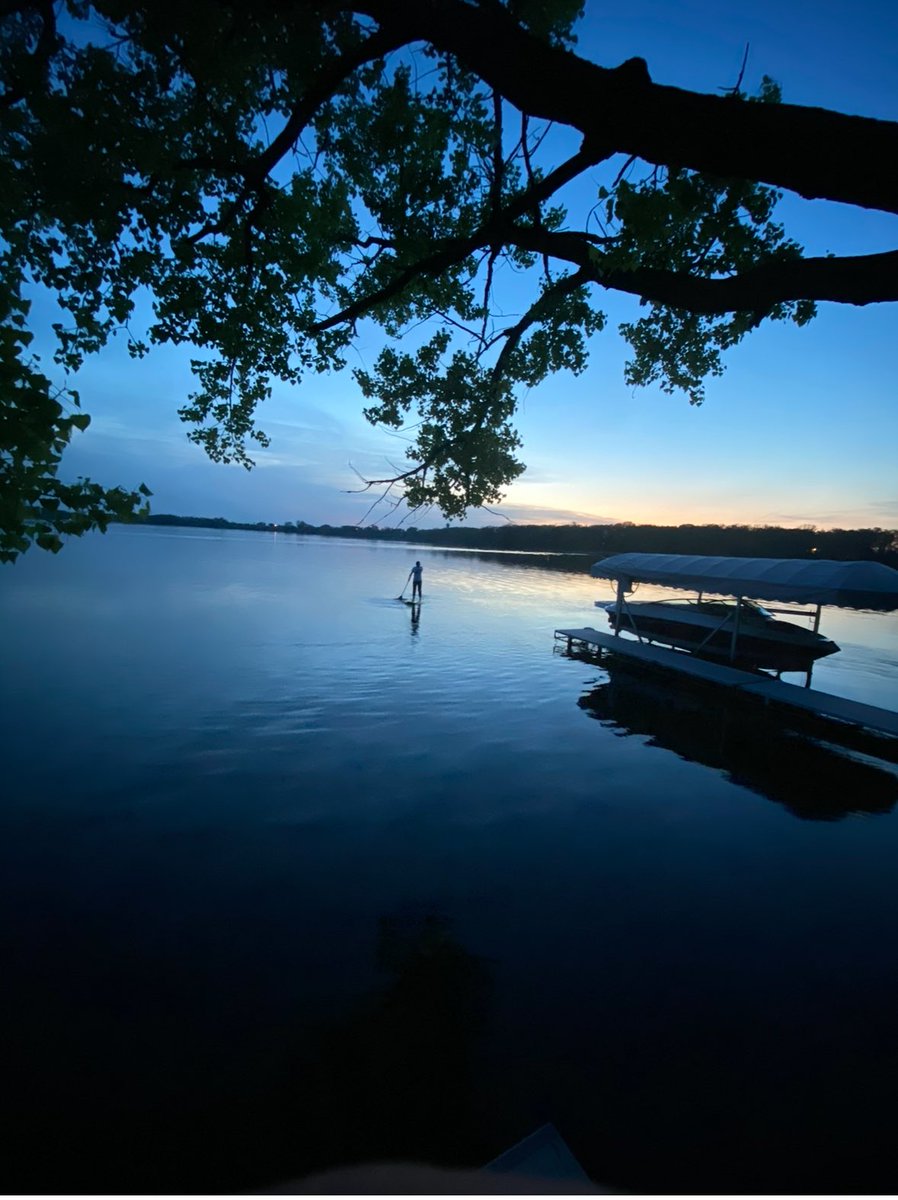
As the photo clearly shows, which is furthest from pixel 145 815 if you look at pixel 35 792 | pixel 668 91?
pixel 668 91

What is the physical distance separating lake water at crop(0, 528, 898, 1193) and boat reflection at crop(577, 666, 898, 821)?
15 cm

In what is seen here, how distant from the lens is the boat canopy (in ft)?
51.6

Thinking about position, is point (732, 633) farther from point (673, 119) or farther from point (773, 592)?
point (673, 119)

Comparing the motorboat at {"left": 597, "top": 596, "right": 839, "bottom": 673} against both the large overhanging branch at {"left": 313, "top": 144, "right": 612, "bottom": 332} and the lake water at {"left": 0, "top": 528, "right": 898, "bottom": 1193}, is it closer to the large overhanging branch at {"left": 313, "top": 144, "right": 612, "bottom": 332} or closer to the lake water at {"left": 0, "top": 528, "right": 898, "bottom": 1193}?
the lake water at {"left": 0, "top": 528, "right": 898, "bottom": 1193}

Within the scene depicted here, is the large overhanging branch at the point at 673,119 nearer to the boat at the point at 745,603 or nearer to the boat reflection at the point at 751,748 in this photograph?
the boat reflection at the point at 751,748

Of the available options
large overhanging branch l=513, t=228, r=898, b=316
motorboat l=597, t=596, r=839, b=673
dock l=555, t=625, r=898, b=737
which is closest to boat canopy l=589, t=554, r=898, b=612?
motorboat l=597, t=596, r=839, b=673

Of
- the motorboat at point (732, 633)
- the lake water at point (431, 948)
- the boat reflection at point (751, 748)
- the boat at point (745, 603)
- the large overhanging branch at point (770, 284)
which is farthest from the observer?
the motorboat at point (732, 633)

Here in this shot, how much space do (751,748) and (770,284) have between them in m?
13.0

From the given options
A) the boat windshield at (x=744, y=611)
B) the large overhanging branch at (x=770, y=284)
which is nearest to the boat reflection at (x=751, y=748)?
the boat windshield at (x=744, y=611)

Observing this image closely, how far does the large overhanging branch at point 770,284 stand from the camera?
3.91 meters

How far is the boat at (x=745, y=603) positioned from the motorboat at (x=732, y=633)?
0.03m

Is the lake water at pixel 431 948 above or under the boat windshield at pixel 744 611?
under

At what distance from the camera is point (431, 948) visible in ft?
19.7

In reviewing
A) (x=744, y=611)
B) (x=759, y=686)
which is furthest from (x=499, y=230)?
(x=744, y=611)
